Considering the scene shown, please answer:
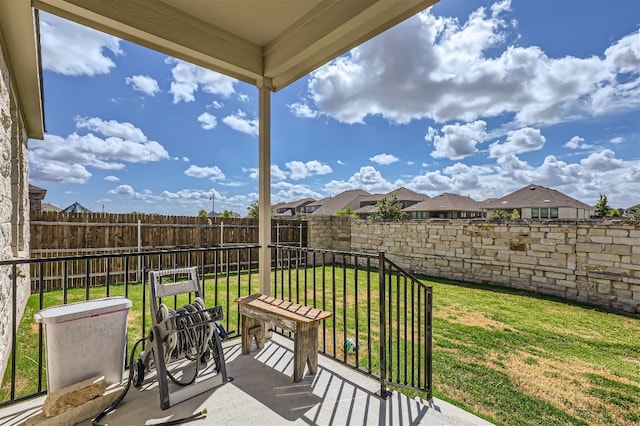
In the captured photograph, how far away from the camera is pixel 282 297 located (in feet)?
9.61

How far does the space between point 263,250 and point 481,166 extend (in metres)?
32.7

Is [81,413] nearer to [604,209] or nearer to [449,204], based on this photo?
[604,209]

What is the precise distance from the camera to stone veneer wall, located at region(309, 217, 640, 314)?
5438mm

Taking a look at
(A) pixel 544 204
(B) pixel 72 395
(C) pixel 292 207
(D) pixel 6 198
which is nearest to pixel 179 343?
(B) pixel 72 395

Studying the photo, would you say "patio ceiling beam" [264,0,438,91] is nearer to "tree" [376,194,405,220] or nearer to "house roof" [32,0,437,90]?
"house roof" [32,0,437,90]

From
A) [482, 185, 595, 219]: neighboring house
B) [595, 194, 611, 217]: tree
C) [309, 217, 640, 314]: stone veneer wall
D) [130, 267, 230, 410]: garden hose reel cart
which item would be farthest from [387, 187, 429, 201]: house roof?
[130, 267, 230, 410]: garden hose reel cart

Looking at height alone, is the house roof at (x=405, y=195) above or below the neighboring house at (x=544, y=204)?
above

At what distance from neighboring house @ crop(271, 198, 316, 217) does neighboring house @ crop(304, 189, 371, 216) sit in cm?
79

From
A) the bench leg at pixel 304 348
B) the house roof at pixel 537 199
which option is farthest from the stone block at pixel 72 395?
the house roof at pixel 537 199

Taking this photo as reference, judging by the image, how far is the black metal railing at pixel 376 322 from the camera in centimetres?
206

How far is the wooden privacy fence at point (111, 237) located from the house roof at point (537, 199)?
21798 mm

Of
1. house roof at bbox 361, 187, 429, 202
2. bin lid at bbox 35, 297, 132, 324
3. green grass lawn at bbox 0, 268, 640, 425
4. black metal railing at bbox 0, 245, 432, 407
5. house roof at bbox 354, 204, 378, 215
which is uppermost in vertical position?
house roof at bbox 361, 187, 429, 202

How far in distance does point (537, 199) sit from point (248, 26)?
2505 cm

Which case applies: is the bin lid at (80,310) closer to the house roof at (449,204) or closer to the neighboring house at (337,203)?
the house roof at (449,204)
